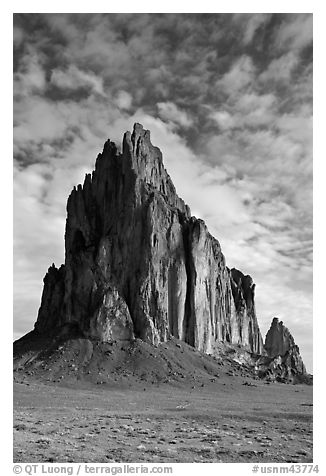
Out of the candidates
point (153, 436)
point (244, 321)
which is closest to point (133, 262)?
point (244, 321)

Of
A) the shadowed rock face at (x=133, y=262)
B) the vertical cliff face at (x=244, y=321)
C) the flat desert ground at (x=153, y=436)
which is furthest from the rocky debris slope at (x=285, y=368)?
the flat desert ground at (x=153, y=436)

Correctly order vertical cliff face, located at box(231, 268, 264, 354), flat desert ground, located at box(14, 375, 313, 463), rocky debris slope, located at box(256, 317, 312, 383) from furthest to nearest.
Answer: vertical cliff face, located at box(231, 268, 264, 354) < rocky debris slope, located at box(256, 317, 312, 383) < flat desert ground, located at box(14, 375, 313, 463)

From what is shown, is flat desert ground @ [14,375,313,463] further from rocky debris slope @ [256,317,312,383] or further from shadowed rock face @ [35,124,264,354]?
rocky debris slope @ [256,317,312,383]

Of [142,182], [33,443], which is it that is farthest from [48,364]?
[33,443]

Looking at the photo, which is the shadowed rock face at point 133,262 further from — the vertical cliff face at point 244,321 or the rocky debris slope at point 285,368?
the vertical cliff face at point 244,321

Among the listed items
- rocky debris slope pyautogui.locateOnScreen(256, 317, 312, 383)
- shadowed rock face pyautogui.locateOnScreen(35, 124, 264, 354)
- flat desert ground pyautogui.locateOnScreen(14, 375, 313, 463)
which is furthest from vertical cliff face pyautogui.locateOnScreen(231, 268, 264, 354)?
flat desert ground pyautogui.locateOnScreen(14, 375, 313, 463)

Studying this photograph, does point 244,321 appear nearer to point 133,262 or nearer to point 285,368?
point 285,368
